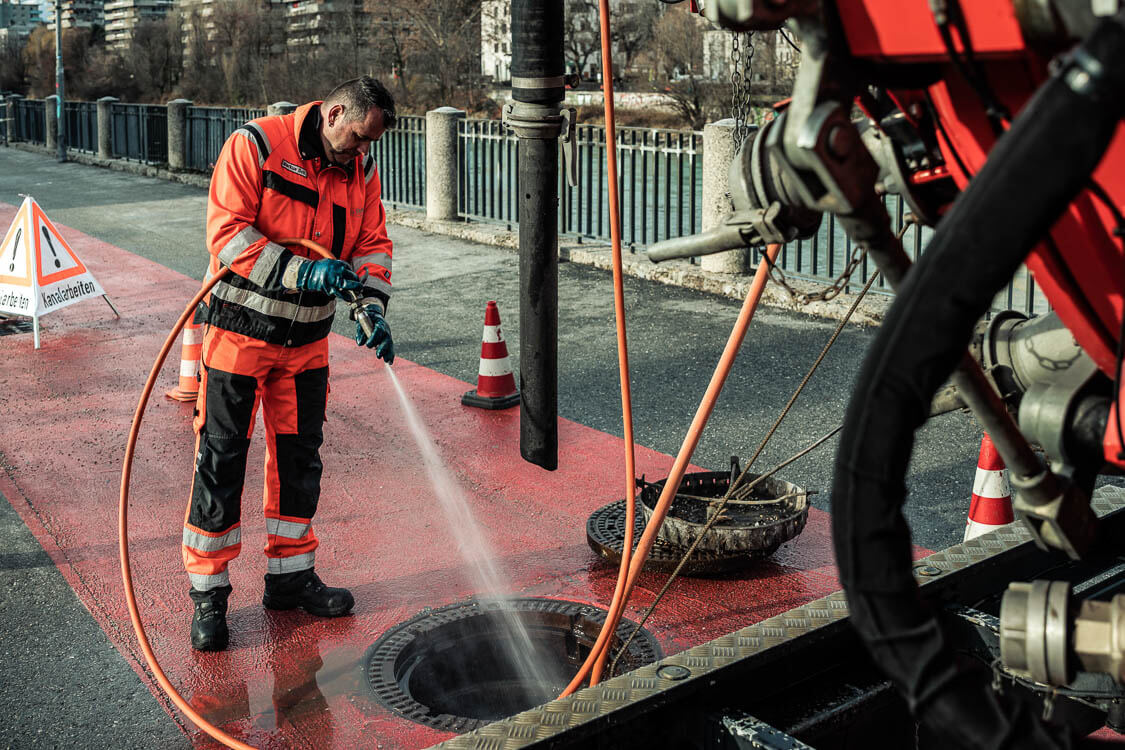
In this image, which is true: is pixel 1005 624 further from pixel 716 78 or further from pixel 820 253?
pixel 716 78

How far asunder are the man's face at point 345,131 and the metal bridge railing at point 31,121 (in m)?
30.8

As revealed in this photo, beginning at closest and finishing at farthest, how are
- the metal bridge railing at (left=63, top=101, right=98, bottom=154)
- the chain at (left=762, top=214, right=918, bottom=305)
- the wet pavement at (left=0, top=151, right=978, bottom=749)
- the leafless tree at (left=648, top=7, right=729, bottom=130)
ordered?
the chain at (left=762, top=214, right=918, bottom=305)
the wet pavement at (left=0, top=151, right=978, bottom=749)
the metal bridge railing at (left=63, top=101, right=98, bottom=154)
the leafless tree at (left=648, top=7, right=729, bottom=130)

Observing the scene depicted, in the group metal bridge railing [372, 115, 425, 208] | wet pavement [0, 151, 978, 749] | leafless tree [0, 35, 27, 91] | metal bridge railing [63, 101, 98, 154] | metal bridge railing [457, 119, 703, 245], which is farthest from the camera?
leafless tree [0, 35, 27, 91]

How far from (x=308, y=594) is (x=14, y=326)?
625 cm

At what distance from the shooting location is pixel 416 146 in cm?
1652

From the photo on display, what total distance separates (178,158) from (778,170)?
23.2 metres

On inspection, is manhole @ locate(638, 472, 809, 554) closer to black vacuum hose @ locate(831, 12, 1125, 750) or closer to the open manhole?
the open manhole

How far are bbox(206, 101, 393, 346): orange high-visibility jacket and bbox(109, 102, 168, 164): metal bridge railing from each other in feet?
68.6

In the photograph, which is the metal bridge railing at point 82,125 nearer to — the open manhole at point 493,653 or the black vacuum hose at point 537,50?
the black vacuum hose at point 537,50

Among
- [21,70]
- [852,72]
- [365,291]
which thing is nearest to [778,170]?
[852,72]

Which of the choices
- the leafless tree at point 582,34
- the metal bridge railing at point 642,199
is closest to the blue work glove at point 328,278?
the metal bridge railing at point 642,199

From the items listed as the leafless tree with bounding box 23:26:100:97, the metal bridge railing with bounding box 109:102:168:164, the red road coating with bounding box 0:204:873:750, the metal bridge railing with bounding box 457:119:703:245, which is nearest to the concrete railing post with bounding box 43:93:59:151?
the metal bridge railing with bounding box 109:102:168:164

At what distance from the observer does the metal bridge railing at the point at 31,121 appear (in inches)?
1295

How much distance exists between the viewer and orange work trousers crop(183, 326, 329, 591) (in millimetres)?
4293
